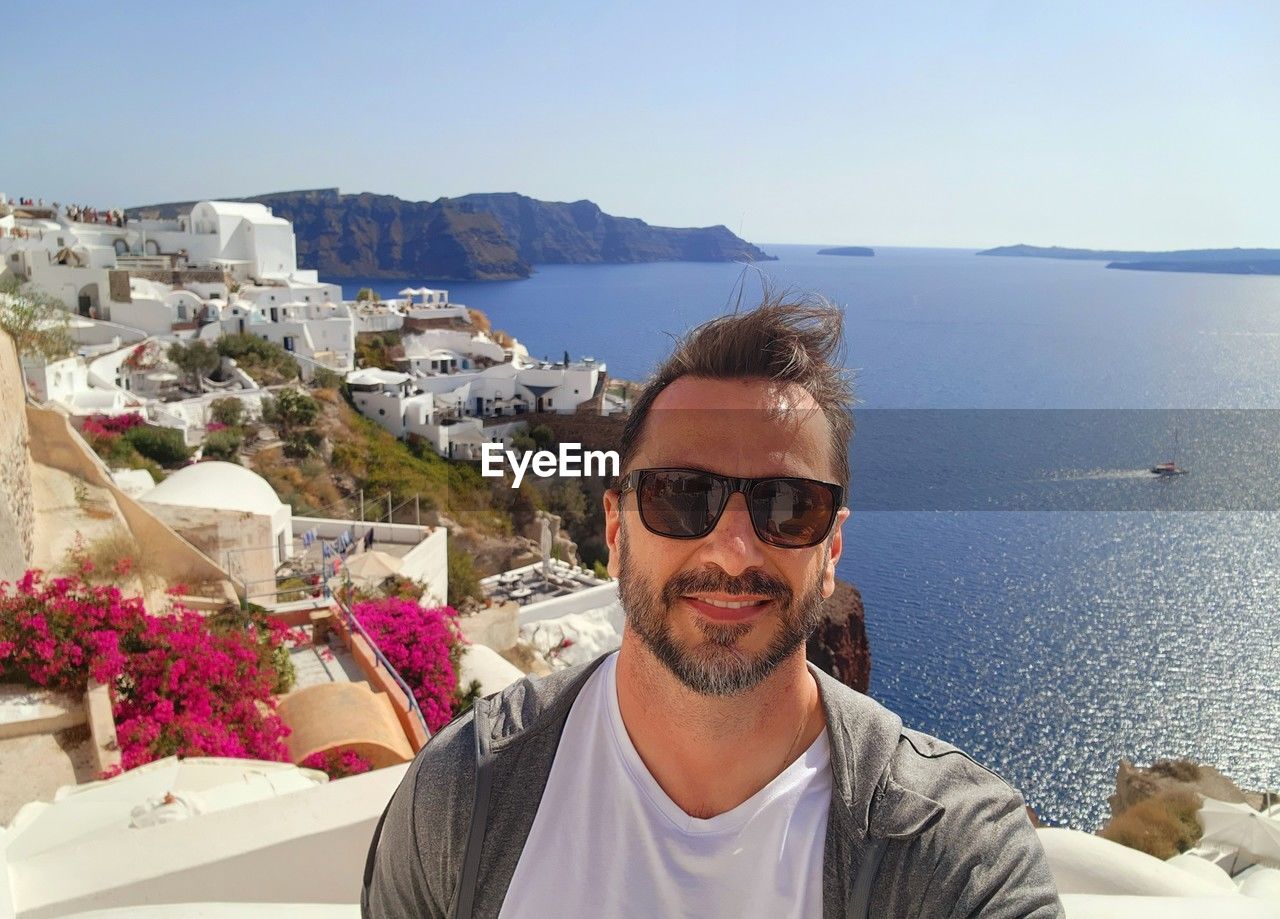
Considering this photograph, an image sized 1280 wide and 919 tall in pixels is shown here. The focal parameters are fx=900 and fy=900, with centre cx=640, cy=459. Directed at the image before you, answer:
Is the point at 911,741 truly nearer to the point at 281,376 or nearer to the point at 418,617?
the point at 418,617

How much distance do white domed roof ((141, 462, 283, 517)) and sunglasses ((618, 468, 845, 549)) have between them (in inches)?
294

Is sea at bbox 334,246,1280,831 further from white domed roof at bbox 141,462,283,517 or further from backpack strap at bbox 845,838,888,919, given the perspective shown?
white domed roof at bbox 141,462,283,517

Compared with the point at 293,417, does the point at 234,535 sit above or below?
above

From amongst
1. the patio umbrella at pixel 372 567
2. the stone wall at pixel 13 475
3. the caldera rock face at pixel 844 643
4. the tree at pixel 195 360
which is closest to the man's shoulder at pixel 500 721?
the stone wall at pixel 13 475

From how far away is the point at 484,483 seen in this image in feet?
75.2

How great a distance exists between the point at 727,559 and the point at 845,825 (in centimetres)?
31

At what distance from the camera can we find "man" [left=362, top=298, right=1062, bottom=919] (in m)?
0.96

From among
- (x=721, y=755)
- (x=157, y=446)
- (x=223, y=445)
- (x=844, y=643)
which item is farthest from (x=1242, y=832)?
(x=223, y=445)

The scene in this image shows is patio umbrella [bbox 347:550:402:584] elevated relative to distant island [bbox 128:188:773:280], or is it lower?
lower

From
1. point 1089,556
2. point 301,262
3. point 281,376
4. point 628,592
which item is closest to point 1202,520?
point 1089,556

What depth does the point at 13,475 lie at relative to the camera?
16.4 ft

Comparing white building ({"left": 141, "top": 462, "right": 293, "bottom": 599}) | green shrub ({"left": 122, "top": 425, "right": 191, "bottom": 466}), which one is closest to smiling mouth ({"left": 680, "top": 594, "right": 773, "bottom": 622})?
white building ({"left": 141, "top": 462, "right": 293, "bottom": 599})

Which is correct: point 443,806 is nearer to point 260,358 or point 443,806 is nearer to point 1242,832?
point 1242,832

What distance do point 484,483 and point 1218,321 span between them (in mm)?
57088
